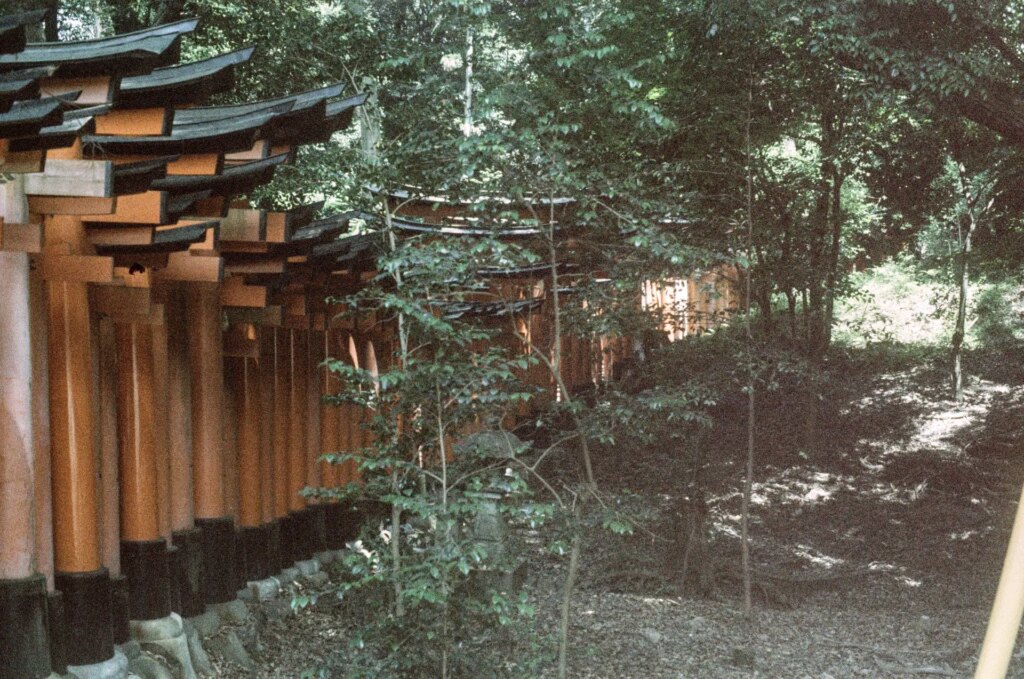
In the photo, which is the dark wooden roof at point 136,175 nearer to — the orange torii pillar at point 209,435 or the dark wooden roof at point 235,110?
the dark wooden roof at point 235,110

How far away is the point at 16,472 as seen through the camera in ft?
17.0

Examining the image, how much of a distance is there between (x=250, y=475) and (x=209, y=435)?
1149 millimetres

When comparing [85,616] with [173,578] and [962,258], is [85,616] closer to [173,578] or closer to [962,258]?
[173,578]

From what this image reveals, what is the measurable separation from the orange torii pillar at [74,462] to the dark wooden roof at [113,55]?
3.54 ft

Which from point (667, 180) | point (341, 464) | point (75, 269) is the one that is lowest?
point (341, 464)

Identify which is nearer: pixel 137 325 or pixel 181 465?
pixel 137 325

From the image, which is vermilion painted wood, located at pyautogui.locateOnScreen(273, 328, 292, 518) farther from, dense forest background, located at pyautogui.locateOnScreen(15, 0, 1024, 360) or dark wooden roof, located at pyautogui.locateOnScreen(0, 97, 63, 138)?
dark wooden roof, located at pyautogui.locateOnScreen(0, 97, 63, 138)

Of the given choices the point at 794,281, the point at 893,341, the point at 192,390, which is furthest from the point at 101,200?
the point at 893,341

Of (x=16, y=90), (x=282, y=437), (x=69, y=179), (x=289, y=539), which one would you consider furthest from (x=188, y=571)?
(x=16, y=90)

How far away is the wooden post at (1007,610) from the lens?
4.78 feet

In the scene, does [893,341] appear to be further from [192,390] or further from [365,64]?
[192,390]

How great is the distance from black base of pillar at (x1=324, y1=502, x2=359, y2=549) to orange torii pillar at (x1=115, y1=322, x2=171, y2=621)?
4043mm

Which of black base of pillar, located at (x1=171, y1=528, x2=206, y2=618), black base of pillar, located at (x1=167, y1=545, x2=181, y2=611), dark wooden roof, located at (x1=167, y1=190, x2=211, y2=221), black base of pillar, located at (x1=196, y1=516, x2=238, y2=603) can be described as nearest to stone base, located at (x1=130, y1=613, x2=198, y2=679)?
black base of pillar, located at (x1=167, y1=545, x2=181, y2=611)

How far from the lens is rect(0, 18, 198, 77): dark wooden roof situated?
4660 mm
